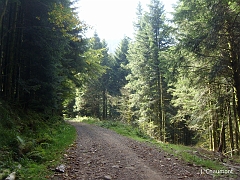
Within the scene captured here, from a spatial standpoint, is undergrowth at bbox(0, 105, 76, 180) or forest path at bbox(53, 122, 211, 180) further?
forest path at bbox(53, 122, 211, 180)

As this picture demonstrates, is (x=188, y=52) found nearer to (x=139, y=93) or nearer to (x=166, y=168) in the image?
(x=166, y=168)

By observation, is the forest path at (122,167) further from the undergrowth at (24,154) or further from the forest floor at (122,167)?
the undergrowth at (24,154)

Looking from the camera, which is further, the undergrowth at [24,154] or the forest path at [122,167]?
the forest path at [122,167]

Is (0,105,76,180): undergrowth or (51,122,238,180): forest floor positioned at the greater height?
(0,105,76,180): undergrowth

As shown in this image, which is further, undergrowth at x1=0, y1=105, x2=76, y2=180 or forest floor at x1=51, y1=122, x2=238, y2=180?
forest floor at x1=51, y1=122, x2=238, y2=180

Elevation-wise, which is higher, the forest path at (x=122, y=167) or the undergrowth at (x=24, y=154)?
the undergrowth at (x=24, y=154)

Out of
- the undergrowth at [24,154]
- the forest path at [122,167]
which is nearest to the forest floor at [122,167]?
the forest path at [122,167]

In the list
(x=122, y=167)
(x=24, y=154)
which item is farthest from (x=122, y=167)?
(x=24, y=154)

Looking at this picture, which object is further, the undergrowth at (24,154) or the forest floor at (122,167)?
the forest floor at (122,167)

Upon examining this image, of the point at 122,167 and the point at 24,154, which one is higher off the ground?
the point at 24,154

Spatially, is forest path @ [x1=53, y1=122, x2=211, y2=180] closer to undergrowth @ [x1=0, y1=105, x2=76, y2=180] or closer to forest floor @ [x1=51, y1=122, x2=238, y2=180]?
forest floor @ [x1=51, y1=122, x2=238, y2=180]

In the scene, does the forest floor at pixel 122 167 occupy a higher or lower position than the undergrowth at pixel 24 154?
lower

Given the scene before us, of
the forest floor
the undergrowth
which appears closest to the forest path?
the forest floor

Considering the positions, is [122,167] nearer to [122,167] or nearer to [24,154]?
[122,167]
